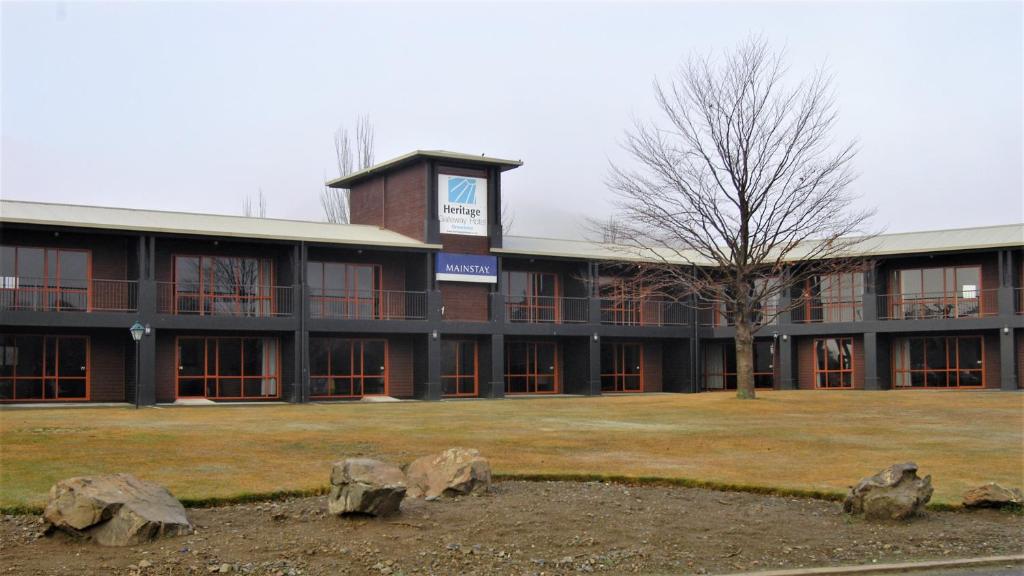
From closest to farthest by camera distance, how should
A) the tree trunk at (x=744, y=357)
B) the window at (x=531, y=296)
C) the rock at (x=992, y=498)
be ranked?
the rock at (x=992, y=498), the tree trunk at (x=744, y=357), the window at (x=531, y=296)

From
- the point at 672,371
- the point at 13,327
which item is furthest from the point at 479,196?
the point at 13,327

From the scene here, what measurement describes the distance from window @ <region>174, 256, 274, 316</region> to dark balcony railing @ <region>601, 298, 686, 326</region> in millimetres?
13445

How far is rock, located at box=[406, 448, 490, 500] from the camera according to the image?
11.6 m

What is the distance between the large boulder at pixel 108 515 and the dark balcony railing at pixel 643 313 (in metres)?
31.5

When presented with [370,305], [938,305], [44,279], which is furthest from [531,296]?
[44,279]

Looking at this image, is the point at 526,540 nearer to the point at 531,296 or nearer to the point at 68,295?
the point at 68,295

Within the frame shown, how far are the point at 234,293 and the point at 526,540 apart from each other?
25464mm

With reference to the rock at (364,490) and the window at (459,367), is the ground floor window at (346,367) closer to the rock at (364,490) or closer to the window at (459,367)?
the window at (459,367)

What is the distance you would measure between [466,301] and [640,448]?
20.8 meters

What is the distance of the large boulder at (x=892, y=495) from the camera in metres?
10.6

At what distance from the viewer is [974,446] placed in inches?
671

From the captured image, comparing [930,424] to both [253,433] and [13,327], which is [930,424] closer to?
[253,433]

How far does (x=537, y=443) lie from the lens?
17234 millimetres

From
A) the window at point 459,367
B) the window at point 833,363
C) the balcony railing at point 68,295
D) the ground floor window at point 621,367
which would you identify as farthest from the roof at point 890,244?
the balcony railing at point 68,295
